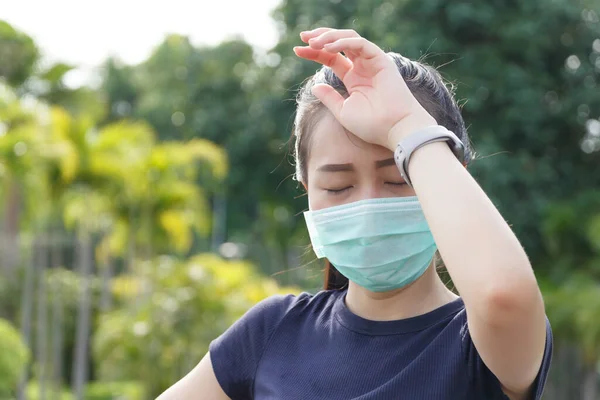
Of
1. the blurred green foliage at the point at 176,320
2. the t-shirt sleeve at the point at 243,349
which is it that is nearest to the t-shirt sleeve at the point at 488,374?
the t-shirt sleeve at the point at 243,349

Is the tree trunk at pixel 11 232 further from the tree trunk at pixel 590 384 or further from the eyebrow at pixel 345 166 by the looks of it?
the eyebrow at pixel 345 166

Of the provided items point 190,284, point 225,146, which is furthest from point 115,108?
point 190,284

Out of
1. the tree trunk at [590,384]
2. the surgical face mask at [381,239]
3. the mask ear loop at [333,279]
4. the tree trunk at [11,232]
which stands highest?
the surgical face mask at [381,239]

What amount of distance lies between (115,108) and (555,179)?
22110 mm

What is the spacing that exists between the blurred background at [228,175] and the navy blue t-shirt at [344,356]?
32.0 ft

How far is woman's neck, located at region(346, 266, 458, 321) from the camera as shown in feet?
5.34

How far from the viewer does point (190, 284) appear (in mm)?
11961

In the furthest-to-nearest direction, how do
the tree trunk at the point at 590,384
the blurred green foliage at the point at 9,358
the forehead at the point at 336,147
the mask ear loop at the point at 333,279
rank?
1. the tree trunk at the point at 590,384
2. the blurred green foliage at the point at 9,358
3. the mask ear loop at the point at 333,279
4. the forehead at the point at 336,147

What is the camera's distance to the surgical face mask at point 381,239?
1.59 meters

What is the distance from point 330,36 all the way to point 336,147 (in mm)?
200

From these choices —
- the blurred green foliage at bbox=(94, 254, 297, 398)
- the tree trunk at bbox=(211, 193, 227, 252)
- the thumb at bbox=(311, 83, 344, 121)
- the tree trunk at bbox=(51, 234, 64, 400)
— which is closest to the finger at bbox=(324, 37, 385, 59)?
the thumb at bbox=(311, 83, 344, 121)

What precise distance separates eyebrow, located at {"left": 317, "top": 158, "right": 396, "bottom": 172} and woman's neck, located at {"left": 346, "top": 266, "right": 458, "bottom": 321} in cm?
24

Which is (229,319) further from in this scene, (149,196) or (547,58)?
(547,58)

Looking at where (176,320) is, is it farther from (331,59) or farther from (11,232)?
(11,232)
